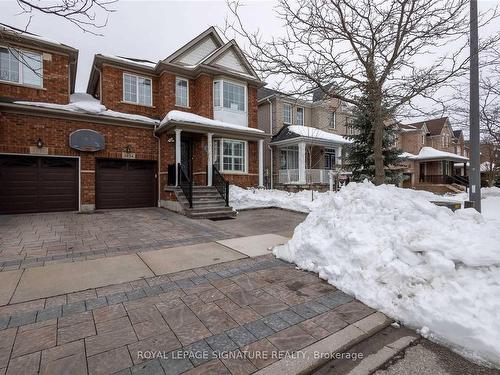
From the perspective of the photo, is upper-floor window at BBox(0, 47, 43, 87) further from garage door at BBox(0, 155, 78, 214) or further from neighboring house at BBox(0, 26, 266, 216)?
garage door at BBox(0, 155, 78, 214)

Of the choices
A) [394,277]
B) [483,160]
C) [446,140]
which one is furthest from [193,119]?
[483,160]

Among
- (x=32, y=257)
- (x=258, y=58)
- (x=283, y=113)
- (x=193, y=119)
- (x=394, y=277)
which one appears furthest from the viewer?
(x=283, y=113)

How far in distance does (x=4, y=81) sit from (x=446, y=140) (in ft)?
128

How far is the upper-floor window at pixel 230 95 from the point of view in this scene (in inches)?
577

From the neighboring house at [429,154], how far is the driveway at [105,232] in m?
22.6

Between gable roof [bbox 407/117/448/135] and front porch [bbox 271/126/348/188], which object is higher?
gable roof [bbox 407/117/448/135]

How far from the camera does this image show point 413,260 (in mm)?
3609

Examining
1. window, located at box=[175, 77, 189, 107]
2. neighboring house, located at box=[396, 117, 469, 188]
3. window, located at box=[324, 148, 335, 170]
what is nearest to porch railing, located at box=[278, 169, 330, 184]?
window, located at box=[324, 148, 335, 170]

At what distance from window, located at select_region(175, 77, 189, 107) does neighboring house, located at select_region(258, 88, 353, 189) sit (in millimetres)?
5967

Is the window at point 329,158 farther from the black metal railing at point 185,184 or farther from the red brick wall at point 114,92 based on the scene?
the red brick wall at point 114,92

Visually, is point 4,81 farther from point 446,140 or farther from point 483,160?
point 483,160

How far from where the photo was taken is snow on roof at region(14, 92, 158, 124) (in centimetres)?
1121

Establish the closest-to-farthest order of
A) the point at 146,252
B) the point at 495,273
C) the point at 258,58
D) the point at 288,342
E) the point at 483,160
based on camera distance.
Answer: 1. the point at 288,342
2. the point at 495,273
3. the point at 146,252
4. the point at 258,58
5. the point at 483,160

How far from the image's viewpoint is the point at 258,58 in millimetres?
6582
